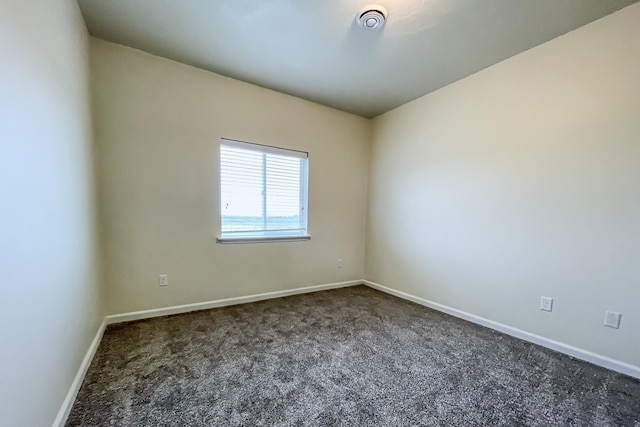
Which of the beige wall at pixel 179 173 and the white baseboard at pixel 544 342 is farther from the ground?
the beige wall at pixel 179 173

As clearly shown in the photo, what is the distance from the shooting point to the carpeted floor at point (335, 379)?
1420mm

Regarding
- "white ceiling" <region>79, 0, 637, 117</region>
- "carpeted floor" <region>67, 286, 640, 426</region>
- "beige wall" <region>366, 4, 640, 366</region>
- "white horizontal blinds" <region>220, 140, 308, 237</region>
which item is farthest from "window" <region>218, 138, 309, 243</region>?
"beige wall" <region>366, 4, 640, 366</region>

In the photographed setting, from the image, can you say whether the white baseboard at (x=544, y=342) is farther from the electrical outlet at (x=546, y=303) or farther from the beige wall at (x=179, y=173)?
the beige wall at (x=179, y=173)

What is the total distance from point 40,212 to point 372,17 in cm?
229

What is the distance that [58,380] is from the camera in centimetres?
133

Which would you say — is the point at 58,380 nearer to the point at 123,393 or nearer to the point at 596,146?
the point at 123,393

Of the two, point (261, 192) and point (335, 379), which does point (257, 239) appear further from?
point (335, 379)

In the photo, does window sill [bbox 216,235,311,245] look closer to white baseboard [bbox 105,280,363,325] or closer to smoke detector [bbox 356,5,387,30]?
white baseboard [bbox 105,280,363,325]

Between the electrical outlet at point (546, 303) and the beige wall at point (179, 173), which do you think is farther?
the beige wall at point (179, 173)

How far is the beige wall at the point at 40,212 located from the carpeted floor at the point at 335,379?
0.36 metres

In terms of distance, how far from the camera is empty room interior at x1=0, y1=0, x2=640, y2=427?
1384 millimetres

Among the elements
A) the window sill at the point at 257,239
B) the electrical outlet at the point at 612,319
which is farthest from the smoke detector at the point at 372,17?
the electrical outlet at the point at 612,319

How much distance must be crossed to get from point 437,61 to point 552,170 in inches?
55.0

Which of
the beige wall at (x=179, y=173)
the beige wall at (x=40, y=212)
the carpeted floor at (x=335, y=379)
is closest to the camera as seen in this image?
the beige wall at (x=40, y=212)
